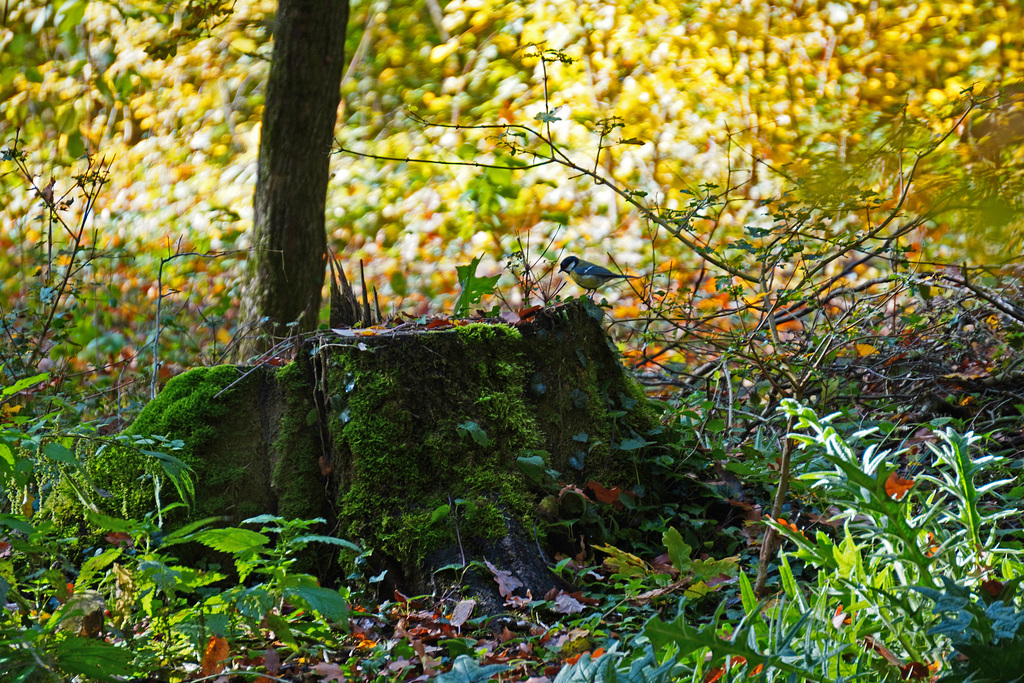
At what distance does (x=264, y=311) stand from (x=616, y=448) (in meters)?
2.96

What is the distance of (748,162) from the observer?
7.66 metres

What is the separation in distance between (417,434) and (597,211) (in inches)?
271

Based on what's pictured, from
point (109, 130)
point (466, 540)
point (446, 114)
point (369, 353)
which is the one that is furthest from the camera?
point (109, 130)

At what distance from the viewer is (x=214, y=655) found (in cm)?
193

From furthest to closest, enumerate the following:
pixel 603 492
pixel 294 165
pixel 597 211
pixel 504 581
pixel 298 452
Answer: pixel 597 211, pixel 294 165, pixel 298 452, pixel 603 492, pixel 504 581

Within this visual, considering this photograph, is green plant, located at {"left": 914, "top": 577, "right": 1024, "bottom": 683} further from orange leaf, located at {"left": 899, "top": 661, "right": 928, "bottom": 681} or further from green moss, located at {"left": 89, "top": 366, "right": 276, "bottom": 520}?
green moss, located at {"left": 89, "top": 366, "right": 276, "bottom": 520}

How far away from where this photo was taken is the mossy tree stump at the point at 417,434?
9.16 feet

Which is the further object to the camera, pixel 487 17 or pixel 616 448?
pixel 487 17

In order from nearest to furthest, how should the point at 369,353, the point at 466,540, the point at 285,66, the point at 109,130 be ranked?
the point at 466,540, the point at 369,353, the point at 285,66, the point at 109,130

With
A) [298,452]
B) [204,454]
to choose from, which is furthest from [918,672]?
[204,454]

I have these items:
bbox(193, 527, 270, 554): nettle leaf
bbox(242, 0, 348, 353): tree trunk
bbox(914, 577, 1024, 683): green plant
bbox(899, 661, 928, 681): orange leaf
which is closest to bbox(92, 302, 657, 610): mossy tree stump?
bbox(193, 527, 270, 554): nettle leaf

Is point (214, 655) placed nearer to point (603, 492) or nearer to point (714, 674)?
point (714, 674)

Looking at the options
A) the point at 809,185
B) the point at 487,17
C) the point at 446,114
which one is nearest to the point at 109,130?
the point at 446,114

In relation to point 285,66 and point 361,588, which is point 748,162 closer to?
point 285,66
